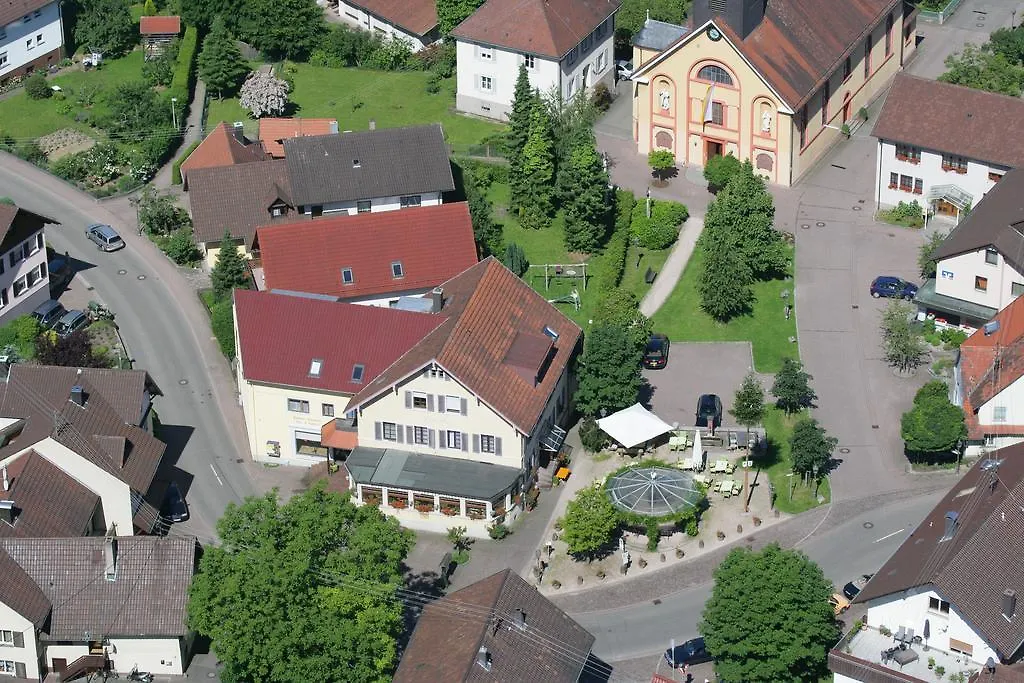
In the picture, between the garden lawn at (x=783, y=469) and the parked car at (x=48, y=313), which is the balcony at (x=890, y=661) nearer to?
the garden lawn at (x=783, y=469)

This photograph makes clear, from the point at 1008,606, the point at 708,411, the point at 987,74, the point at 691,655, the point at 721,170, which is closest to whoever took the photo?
the point at 1008,606

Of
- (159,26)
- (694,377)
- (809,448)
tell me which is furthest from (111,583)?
(159,26)

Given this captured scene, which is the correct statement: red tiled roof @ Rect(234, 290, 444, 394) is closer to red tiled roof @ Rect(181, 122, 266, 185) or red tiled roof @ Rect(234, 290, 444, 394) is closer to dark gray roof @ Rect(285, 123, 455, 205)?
dark gray roof @ Rect(285, 123, 455, 205)

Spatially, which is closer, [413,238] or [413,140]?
[413,238]

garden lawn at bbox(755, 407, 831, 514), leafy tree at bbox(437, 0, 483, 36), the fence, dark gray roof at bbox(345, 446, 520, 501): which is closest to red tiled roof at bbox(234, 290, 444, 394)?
dark gray roof at bbox(345, 446, 520, 501)

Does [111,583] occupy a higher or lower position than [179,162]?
lower

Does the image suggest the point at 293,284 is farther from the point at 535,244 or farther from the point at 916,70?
the point at 916,70

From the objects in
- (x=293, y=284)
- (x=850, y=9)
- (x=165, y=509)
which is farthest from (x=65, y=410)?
(x=850, y=9)

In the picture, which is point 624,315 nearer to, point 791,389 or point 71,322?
point 791,389
